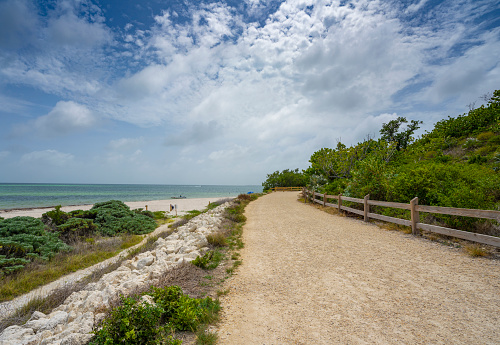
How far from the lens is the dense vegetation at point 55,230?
799 cm

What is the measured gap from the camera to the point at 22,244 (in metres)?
8.15

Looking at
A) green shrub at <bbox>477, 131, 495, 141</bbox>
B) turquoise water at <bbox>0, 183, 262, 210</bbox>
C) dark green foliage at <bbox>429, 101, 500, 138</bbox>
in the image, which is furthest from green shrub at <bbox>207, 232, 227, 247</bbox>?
turquoise water at <bbox>0, 183, 262, 210</bbox>

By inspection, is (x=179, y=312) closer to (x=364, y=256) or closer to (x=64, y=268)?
(x=364, y=256)

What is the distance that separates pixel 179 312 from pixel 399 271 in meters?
4.39

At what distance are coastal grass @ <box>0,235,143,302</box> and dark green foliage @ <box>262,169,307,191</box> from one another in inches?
1631

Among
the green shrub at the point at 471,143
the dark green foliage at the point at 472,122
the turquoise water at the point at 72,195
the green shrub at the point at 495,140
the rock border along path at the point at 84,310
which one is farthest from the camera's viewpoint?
the turquoise water at the point at 72,195

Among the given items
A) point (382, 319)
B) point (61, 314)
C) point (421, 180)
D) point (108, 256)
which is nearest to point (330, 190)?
point (421, 180)

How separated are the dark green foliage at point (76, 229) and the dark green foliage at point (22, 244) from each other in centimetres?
104

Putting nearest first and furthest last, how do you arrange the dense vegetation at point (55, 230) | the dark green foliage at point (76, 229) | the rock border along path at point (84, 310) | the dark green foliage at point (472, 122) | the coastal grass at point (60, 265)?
the rock border along path at point (84, 310) → the coastal grass at point (60, 265) → the dense vegetation at point (55, 230) → the dark green foliage at point (76, 229) → the dark green foliage at point (472, 122)

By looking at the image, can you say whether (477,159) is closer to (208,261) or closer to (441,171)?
(441,171)

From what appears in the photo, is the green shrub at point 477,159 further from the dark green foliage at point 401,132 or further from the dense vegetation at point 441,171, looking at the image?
the dark green foliage at point 401,132

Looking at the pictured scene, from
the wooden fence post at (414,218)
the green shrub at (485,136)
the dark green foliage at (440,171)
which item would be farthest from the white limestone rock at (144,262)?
the green shrub at (485,136)

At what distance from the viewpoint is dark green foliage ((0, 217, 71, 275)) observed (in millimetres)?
7350

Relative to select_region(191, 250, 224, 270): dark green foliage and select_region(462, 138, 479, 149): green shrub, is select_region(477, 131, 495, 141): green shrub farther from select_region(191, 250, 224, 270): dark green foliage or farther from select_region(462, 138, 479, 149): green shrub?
select_region(191, 250, 224, 270): dark green foliage
